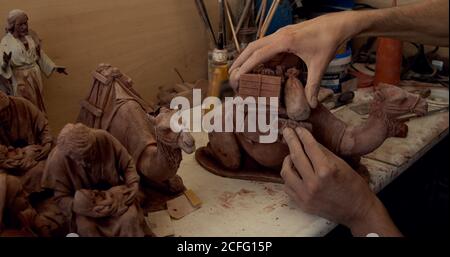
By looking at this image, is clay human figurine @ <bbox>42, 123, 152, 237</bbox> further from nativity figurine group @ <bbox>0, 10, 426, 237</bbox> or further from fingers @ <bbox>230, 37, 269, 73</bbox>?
fingers @ <bbox>230, 37, 269, 73</bbox>

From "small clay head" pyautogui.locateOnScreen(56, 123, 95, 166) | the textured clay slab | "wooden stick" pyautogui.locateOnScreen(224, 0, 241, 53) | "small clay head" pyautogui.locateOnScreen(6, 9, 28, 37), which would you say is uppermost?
"small clay head" pyautogui.locateOnScreen(6, 9, 28, 37)

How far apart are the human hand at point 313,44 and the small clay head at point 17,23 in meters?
0.55

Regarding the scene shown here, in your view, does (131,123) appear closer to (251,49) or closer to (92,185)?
(92,185)

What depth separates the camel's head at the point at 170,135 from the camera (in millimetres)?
1001

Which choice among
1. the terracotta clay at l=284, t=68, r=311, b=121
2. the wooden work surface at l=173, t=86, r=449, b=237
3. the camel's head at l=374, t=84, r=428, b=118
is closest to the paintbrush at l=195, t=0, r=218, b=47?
the wooden work surface at l=173, t=86, r=449, b=237

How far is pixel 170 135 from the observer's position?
1.03 metres

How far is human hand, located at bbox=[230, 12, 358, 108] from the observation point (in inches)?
44.3

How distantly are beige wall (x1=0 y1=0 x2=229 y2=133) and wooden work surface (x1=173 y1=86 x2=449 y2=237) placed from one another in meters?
0.36

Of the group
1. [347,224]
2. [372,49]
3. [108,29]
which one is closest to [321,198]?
[347,224]

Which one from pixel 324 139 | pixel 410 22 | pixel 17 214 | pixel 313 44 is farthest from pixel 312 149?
pixel 17 214

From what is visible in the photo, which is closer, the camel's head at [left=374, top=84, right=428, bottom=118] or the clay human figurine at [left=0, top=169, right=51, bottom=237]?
the clay human figurine at [left=0, top=169, right=51, bottom=237]

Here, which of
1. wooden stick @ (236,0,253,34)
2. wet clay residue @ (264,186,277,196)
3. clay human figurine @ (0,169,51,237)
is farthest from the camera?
wooden stick @ (236,0,253,34)

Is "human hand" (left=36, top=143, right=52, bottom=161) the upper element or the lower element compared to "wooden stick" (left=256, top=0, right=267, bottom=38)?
lower

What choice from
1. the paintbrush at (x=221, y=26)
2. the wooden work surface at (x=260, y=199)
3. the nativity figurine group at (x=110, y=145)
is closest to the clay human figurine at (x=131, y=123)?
the nativity figurine group at (x=110, y=145)
